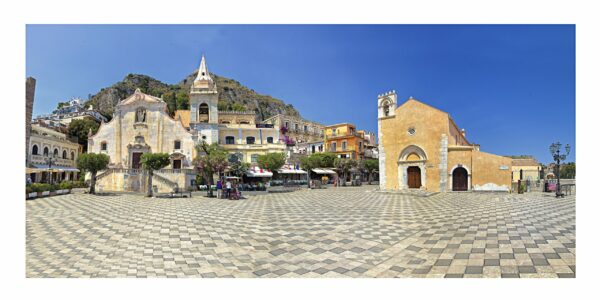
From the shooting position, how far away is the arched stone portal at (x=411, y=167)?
18516 millimetres

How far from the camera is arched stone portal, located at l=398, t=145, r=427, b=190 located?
18516 mm

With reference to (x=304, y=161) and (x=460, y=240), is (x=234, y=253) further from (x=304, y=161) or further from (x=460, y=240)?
(x=304, y=161)

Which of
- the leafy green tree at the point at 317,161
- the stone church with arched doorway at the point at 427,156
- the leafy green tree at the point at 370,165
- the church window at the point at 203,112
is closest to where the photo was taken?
the stone church with arched doorway at the point at 427,156

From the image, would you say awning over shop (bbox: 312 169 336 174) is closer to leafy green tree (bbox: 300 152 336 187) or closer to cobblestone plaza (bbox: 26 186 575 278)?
leafy green tree (bbox: 300 152 336 187)

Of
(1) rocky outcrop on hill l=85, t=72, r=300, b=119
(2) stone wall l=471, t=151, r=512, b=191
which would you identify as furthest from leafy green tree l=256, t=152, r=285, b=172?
(1) rocky outcrop on hill l=85, t=72, r=300, b=119

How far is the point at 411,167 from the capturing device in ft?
62.5

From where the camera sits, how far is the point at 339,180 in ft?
89.7

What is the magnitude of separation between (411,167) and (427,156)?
1.32 meters

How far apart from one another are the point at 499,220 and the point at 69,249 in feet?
29.4

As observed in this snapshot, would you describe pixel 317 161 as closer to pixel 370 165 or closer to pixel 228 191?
pixel 370 165

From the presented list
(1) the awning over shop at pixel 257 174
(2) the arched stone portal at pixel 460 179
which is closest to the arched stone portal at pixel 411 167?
(2) the arched stone portal at pixel 460 179

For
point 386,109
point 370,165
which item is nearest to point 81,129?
point 386,109

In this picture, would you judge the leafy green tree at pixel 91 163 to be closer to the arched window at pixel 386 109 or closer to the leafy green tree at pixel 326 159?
the leafy green tree at pixel 326 159
